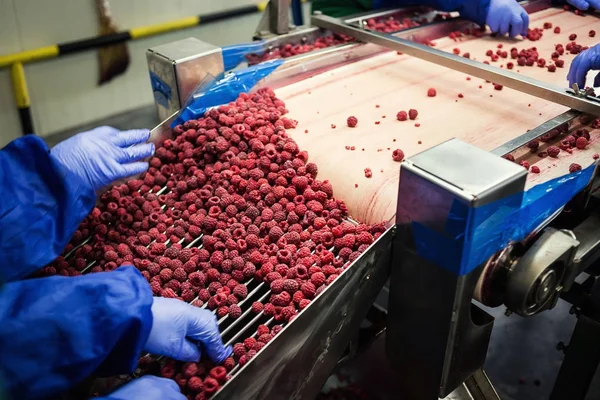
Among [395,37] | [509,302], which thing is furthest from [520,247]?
[395,37]

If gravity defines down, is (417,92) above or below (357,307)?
above

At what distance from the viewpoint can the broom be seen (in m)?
3.39

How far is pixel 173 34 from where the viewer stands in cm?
373

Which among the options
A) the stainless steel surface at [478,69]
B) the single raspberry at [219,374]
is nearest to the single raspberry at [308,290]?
the single raspberry at [219,374]

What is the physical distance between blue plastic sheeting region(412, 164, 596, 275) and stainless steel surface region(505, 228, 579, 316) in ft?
0.16

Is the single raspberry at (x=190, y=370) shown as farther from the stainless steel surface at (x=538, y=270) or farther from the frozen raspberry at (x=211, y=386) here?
the stainless steel surface at (x=538, y=270)

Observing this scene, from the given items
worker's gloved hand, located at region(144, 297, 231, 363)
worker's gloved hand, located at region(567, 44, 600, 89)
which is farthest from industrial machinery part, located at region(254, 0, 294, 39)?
worker's gloved hand, located at region(144, 297, 231, 363)

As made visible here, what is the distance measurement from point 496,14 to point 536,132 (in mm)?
898

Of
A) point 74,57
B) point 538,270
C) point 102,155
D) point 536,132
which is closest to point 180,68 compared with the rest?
point 102,155

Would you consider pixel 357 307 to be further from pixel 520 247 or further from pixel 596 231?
pixel 596 231

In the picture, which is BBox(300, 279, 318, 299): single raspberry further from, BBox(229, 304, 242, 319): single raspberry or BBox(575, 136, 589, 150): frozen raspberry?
BBox(575, 136, 589, 150): frozen raspberry

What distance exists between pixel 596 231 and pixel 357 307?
573 mm

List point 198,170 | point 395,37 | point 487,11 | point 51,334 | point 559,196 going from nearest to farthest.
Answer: point 51,334 → point 559,196 → point 198,170 → point 395,37 → point 487,11

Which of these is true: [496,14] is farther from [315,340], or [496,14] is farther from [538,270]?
[315,340]
